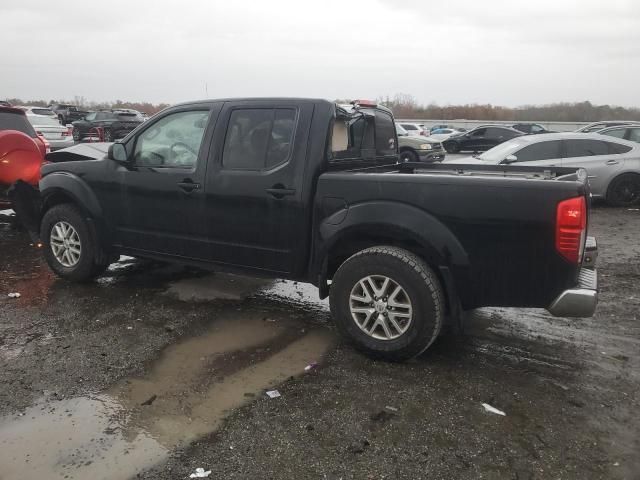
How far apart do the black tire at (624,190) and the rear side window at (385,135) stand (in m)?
7.39

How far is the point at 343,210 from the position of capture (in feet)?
12.5

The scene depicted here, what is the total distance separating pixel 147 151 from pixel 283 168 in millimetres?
1580

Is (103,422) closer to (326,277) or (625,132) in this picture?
(326,277)

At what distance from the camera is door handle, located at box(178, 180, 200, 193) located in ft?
14.7

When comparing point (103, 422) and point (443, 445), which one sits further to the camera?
Result: point (103, 422)

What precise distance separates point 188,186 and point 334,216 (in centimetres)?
146

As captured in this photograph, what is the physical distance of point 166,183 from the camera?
465 centimetres

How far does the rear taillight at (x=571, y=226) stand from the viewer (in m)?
3.14

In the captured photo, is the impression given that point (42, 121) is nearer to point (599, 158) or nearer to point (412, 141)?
point (412, 141)

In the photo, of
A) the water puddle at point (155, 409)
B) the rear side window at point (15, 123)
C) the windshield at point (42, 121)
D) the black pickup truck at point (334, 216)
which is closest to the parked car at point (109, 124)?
the windshield at point (42, 121)

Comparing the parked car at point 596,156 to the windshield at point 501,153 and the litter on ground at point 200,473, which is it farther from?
the litter on ground at point 200,473

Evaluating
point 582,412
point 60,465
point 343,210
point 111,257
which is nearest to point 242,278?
point 111,257

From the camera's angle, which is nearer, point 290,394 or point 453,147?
point 290,394

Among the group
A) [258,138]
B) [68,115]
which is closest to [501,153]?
[258,138]
